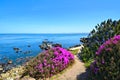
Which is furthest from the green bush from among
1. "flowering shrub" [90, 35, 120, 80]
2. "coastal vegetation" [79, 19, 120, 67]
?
"flowering shrub" [90, 35, 120, 80]

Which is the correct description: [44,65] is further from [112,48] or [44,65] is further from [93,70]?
[112,48]

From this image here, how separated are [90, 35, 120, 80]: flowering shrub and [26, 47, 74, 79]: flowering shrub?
385 centimetres

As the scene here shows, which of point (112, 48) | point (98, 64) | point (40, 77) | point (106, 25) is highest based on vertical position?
point (106, 25)

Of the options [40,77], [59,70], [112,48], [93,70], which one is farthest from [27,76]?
[112,48]

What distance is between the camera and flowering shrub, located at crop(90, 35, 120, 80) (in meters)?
13.7

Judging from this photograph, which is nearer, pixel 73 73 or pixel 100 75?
pixel 100 75

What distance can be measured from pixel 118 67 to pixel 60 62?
6.19 meters

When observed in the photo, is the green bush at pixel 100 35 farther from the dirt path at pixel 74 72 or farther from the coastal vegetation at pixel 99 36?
the dirt path at pixel 74 72

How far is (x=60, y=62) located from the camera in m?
18.8

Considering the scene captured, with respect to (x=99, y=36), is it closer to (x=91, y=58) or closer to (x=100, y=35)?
(x=100, y=35)

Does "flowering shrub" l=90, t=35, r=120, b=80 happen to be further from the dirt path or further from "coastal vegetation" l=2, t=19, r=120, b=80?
the dirt path

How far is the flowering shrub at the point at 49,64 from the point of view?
18078 millimetres

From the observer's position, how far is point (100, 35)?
75.5ft

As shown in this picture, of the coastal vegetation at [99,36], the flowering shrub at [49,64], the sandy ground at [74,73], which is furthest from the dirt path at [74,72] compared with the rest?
the coastal vegetation at [99,36]
